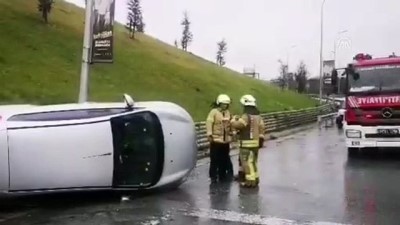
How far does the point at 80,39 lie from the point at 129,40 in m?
11.6

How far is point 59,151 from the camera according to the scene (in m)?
8.11

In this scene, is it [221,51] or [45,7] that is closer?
[45,7]

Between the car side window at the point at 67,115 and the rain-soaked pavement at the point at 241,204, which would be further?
the car side window at the point at 67,115

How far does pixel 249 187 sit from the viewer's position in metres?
10.1

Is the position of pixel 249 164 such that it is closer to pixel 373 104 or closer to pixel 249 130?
pixel 249 130

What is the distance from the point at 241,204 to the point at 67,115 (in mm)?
2954

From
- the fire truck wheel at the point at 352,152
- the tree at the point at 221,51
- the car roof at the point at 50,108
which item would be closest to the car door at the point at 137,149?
the car roof at the point at 50,108

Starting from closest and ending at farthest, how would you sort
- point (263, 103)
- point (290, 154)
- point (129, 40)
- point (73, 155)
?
point (73, 155) → point (290, 154) → point (263, 103) → point (129, 40)

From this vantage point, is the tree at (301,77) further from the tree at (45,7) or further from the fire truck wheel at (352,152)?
the fire truck wheel at (352,152)

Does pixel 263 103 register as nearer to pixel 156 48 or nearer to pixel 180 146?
pixel 156 48

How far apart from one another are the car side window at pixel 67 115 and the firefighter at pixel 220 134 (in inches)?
78.9

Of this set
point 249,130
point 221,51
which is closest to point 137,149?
point 249,130

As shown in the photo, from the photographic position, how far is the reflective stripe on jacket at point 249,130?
10016mm

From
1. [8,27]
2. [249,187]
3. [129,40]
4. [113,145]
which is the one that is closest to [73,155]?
[113,145]
